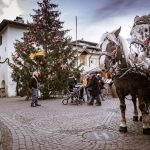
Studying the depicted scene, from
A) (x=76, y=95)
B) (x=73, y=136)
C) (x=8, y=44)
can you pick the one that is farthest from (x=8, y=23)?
(x=73, y=136)

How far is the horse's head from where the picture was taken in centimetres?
684

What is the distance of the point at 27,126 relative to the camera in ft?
29.8

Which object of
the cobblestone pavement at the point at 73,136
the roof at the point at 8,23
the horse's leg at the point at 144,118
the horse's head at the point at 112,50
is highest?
the roof at the point at 8,23

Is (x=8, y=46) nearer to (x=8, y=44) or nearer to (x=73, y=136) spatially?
(x=8, y=44)

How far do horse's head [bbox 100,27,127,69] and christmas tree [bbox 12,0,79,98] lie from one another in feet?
52.2

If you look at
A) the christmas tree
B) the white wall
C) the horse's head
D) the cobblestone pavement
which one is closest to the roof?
the white wall

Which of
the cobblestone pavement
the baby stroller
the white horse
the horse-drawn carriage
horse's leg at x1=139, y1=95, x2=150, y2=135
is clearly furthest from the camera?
the baby stroller

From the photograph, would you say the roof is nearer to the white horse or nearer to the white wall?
the white wall

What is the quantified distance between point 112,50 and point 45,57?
1669 centimetres

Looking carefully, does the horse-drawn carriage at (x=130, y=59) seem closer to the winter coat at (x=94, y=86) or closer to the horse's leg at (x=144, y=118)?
the horse's leg at (x=144, y=118)

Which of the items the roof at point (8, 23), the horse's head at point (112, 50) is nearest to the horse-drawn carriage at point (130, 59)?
the horse's head at point (112, 50)

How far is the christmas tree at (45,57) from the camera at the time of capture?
23094mm

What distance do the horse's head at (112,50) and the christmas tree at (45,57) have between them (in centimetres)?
1590

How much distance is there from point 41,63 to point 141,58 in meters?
17.1
